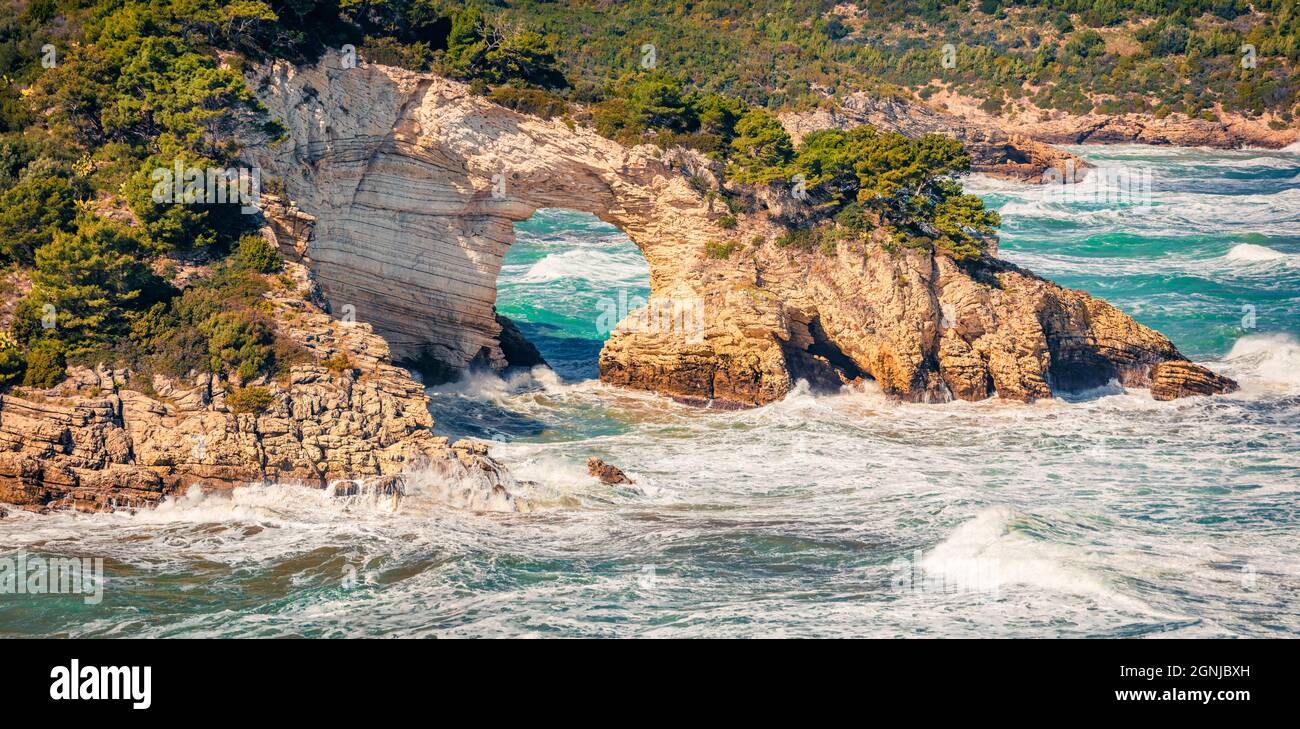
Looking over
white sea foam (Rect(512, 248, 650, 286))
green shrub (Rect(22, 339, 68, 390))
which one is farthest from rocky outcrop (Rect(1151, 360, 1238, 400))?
green shrub (Rect(22, 339, 68, 390))

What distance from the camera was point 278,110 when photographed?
45.4 m

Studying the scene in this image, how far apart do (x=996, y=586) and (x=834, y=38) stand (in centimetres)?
9281

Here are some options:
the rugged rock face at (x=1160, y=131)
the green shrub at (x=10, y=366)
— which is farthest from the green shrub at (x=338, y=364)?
the rugged rock face at (x=1160, y=131)

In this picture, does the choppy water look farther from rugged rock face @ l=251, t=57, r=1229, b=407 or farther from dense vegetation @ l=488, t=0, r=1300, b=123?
dense vegetation @ l=488, t=0, r=1300, b=123

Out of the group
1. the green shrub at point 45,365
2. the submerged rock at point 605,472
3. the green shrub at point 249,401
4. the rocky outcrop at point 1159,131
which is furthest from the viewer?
the rocky outcrop at point 1159,131

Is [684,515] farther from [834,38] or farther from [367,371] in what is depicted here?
[834,38]

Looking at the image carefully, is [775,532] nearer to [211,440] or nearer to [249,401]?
[249,401]

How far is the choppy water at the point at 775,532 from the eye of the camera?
99.5ft

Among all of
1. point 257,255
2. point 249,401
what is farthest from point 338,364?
point 257,255

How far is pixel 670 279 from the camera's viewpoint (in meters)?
51.6

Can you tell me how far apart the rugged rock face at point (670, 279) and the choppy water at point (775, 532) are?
148 cm

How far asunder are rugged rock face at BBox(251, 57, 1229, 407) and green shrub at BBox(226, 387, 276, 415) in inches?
365

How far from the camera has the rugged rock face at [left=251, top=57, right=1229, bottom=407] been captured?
157ft

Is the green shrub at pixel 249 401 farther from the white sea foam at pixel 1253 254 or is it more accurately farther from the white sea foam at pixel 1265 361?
the white sea foam at pixel 1253 254
